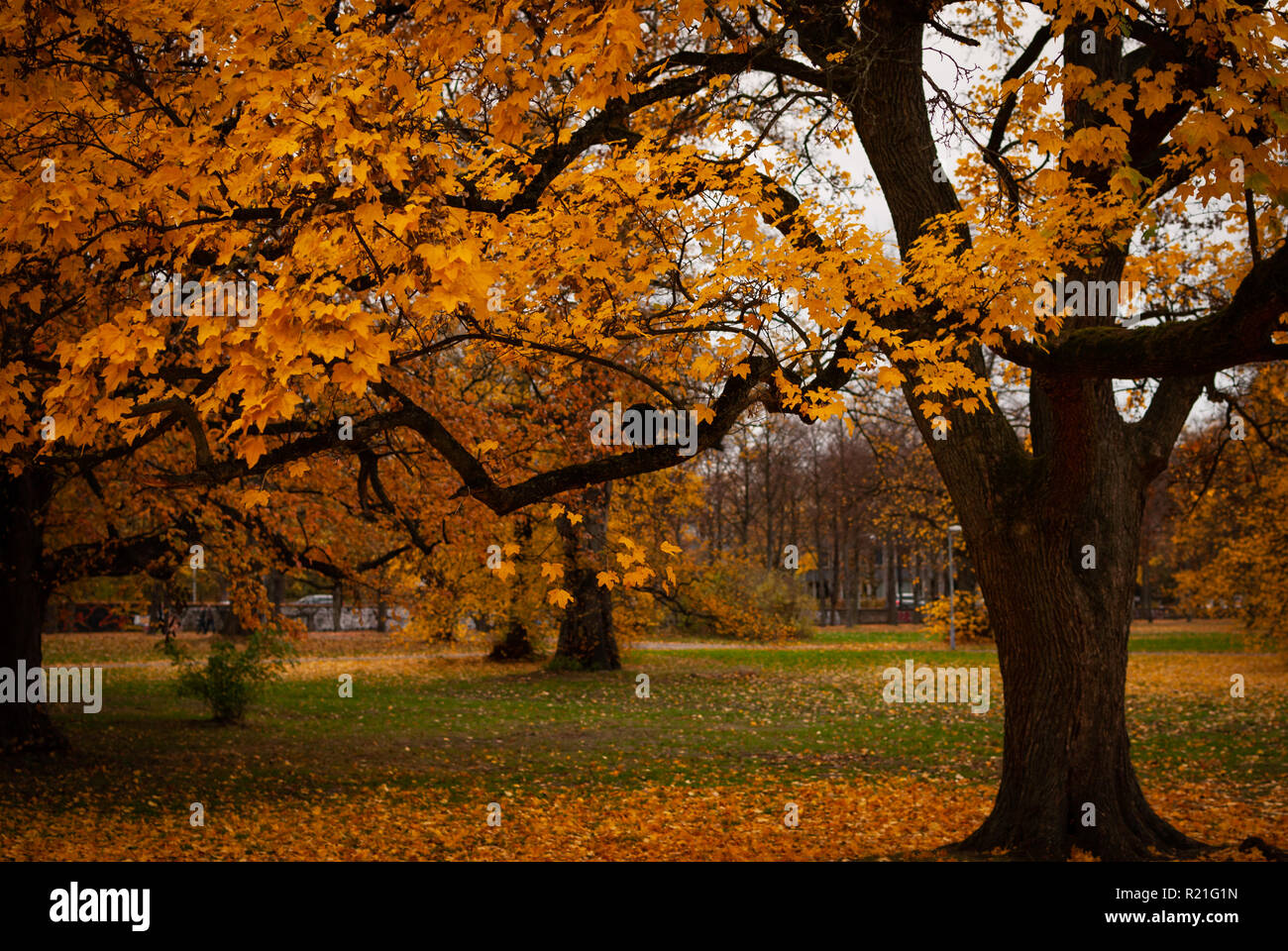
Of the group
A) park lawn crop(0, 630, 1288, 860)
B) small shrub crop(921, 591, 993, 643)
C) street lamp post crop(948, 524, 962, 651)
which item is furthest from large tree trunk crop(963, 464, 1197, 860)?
small shrub crop(921, 591, 993, 643)

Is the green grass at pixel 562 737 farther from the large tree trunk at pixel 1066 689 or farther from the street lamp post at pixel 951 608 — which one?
the street lamp post at pixel 951 608

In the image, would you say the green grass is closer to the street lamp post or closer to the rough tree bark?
the rough tree bark

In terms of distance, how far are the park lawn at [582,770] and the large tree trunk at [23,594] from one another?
0.45 metres

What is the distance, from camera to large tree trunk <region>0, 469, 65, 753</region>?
1264cm

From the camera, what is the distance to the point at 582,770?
1352 cm

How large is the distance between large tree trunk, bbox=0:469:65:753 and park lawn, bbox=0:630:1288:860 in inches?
17.6

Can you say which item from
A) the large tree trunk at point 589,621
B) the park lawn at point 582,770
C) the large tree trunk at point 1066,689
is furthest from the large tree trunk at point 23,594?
the large tree trunk at point 1066,689

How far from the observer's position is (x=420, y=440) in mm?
12680

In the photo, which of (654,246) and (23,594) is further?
(23,594)

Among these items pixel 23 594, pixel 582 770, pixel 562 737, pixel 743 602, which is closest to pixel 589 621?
pixel 743 602

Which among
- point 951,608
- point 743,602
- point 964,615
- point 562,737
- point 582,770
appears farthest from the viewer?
point 964,615

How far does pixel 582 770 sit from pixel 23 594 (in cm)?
706

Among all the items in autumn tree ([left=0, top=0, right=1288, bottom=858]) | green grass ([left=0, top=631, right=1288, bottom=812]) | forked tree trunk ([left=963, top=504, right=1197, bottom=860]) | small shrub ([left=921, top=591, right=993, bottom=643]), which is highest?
autumn tree ([left=0, top=0, right=1288, bottom=858])

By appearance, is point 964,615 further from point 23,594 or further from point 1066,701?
point 23,594
